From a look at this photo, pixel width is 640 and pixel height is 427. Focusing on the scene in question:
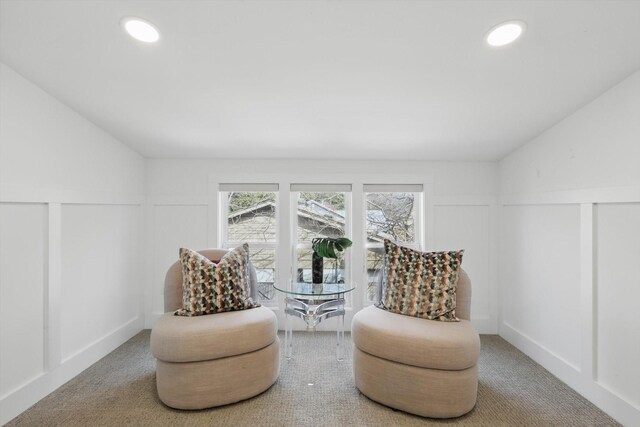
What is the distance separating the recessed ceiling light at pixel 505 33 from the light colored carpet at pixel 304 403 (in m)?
2.13

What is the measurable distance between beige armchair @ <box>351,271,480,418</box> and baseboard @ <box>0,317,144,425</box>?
6.90 feet

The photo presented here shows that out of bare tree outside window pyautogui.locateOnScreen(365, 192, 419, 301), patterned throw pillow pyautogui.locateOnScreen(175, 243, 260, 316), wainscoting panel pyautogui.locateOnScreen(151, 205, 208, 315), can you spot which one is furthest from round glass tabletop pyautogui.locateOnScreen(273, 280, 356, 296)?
→ wainscoting panel pyautogui.locateOnScreen(151, 205, 208, 315)

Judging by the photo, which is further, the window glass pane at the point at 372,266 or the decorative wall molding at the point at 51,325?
the window glass pane at the point at 372,266

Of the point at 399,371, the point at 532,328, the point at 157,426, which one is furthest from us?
the point at 532,328

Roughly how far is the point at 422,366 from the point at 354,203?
1.74 metres

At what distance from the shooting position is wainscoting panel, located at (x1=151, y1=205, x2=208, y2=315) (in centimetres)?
329

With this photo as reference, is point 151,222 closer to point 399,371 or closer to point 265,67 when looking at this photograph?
point 265,67

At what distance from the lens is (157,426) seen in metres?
1.83

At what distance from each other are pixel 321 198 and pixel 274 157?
66cm

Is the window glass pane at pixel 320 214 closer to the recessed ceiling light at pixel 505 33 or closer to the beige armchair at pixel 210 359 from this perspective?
the beige armchair at pixel 210 359

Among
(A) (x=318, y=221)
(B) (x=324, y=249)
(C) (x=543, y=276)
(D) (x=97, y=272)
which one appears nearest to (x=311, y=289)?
(B) (x=324, y=249)

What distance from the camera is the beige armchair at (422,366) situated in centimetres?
188

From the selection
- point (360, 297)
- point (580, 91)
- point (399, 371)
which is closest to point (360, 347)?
→ point (399, 371)

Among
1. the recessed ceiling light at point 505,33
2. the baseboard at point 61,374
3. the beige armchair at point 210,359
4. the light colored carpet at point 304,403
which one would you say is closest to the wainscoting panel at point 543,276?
the light colored carpet at point 304,403
